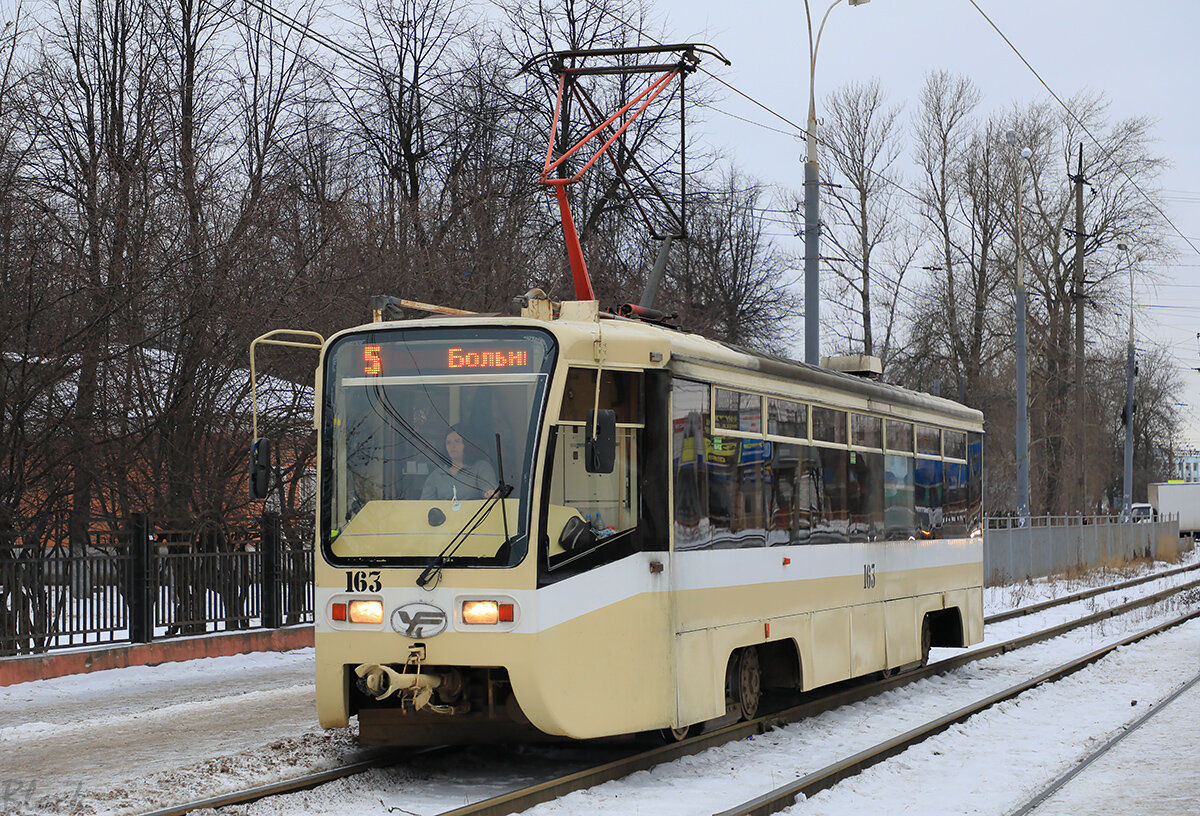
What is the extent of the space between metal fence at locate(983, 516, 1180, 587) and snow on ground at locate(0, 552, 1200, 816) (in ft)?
38.9

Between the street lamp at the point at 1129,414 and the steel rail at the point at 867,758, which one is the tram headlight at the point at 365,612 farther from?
the street lamp at the point at 1129,414

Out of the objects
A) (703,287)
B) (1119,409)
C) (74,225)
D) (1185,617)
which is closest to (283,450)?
(74,225)

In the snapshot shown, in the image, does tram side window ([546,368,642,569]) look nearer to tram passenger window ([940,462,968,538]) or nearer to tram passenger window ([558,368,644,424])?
tram passenger window ([558,368,644,424])

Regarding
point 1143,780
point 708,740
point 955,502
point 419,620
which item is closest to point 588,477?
point 419,620

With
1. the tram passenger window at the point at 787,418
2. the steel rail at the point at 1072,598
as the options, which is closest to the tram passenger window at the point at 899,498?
the tram passenger window at the point at 787,418

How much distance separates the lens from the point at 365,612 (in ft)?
29.0

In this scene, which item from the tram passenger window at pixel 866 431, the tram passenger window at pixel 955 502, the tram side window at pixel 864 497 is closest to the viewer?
the tram side window at pixel 864 497

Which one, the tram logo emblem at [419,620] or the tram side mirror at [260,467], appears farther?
the tram side mirror at [260,467]

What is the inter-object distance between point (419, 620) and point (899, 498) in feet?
21.8

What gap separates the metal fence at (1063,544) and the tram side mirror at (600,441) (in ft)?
56.9

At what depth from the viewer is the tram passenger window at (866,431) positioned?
42.2 feet

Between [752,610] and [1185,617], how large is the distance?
1508cm

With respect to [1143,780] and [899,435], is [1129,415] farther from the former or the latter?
[1143,780]

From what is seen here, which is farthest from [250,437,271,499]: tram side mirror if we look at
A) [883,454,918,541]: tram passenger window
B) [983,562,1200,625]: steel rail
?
[983,562,1200,625]: steel rail
